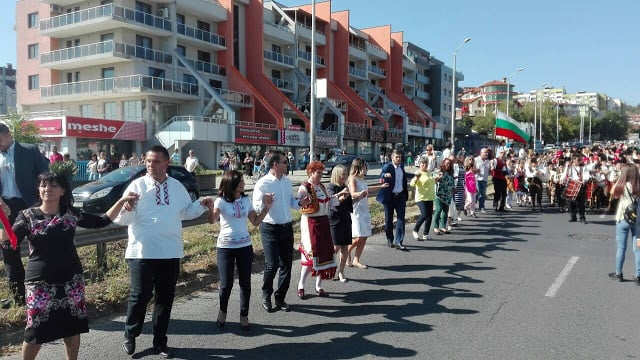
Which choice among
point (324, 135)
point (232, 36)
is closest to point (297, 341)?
point (232, 36)

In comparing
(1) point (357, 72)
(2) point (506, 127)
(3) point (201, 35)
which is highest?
(1) point (357, 72)

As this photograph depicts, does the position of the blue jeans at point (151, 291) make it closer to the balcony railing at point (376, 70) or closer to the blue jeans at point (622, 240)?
the blue jeans at point (622, 240)

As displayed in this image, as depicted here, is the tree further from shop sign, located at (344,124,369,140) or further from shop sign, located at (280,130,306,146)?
shop sign, located at (344,124,369,140)

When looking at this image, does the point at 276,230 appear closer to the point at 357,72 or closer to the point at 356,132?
the point at 356,132

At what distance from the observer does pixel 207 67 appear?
41.9m

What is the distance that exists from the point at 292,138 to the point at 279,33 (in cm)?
1126

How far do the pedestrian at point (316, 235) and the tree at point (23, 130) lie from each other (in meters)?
26.3

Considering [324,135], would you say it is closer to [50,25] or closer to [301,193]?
[50,25]

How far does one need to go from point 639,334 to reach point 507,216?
991 centimetres

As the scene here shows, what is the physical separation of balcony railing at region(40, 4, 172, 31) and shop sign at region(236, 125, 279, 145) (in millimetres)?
9083

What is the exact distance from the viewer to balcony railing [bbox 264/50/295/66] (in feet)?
157

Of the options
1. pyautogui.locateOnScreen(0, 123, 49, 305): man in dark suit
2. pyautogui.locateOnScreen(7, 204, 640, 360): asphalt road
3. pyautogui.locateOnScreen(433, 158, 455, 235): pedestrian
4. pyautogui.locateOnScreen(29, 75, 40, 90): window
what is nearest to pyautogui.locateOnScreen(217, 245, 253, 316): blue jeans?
pyautogui.locateOnScreen(7, 204, 640, 360): asphalt road

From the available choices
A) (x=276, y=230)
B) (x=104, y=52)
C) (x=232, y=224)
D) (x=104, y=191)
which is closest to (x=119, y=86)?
(x=104, y=52)

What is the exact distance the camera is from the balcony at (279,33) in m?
48.2
